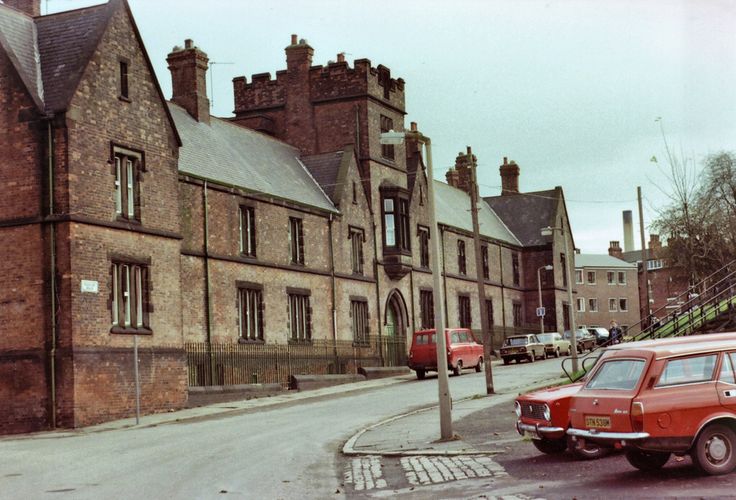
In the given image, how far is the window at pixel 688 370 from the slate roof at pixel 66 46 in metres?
19.8

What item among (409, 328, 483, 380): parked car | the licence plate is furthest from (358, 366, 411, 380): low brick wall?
the licence plate

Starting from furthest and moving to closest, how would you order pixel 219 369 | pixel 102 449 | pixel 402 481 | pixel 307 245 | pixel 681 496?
1. pixel 307 245
2. pixel 219 369
3. pixel 102 449
4. pixel 402 481
5. pixel 681 496

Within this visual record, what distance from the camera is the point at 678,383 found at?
1306 centimetres

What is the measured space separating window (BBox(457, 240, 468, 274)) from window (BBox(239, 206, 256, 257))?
24548 millimetres

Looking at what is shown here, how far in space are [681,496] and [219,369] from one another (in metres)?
25.3

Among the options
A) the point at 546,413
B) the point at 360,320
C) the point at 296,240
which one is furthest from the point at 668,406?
the point at 360,320

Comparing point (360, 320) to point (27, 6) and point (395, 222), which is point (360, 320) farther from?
point (27, 6)

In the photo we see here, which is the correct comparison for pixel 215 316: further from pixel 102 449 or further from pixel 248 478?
pixel 248 478

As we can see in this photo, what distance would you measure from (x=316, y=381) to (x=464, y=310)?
78.6 ft

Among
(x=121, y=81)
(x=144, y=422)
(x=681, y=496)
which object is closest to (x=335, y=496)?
(x=681, y=496)

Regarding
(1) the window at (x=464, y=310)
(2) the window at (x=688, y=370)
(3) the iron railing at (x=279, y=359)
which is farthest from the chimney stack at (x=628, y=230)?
(2) the window at (x=688, y=370)

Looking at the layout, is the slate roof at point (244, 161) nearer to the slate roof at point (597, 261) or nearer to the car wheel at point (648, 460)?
the car wheel at point (648, 460)

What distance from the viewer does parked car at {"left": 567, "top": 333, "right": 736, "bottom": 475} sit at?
12.7 metres

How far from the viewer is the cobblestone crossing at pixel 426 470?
1462 centimetres
